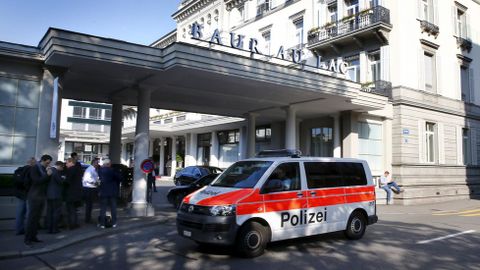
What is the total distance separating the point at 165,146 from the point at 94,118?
20846 millimetres

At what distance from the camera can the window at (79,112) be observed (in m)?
54.8

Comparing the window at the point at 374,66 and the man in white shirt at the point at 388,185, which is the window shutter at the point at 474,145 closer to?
the window at the point at 374,66

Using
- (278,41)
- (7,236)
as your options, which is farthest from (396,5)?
(7,236)

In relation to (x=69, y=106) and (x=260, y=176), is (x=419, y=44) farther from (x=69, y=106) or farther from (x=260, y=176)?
(x=69, y=106)

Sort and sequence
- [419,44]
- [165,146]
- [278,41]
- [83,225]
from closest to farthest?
1. [83,225]
2. [419,44]
3. [278,41]
4. [165,146]

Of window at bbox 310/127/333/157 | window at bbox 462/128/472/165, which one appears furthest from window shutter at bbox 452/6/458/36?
window at bbox 310/127/333/157

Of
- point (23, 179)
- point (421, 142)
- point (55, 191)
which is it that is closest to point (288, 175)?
point (55, 191)

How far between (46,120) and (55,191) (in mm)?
2757

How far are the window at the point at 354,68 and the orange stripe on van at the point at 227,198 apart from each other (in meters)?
16.0

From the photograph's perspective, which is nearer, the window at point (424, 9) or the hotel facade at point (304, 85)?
the hotel facade at point (304, 85)

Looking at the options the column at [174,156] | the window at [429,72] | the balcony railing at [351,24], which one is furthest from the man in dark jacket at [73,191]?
the column at [174,156]

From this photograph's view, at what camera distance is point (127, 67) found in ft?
36.4

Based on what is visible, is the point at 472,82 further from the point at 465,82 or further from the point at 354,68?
the point at 354,68

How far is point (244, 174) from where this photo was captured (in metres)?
8.23
